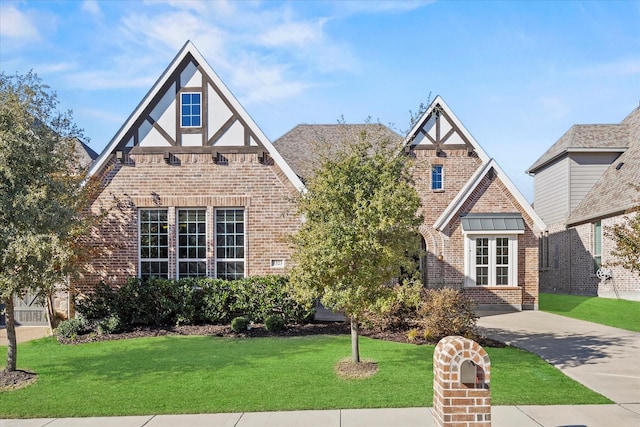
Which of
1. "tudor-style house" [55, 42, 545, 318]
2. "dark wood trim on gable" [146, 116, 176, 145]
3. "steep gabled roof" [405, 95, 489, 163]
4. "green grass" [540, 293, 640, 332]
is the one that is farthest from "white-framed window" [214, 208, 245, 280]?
"green grass" [540, 293, 640, 332]

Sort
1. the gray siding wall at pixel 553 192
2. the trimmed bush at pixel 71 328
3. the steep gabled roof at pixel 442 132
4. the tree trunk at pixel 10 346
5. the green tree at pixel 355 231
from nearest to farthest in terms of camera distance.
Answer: the green tree at pixel 355 231
the tree trunk at pixel 10 346
the trimmed bush at pixel 71 328
the steep gabled roof at pixel 442 132
the gray siding wall at pixel 553 192

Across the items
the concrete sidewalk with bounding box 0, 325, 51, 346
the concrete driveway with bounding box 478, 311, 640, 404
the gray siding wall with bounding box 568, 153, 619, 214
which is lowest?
the concrete sidewalk with bounding box 0, 325, 51, 346

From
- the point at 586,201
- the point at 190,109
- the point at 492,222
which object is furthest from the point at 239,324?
the point at 586,201

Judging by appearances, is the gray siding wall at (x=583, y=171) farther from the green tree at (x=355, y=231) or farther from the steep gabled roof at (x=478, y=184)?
the green tree at (x=355, y=231)

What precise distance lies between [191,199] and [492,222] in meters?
10.7

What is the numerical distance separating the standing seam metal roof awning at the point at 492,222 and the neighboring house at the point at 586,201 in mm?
5217

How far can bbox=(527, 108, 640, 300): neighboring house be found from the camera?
19.4m

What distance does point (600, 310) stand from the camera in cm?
1614

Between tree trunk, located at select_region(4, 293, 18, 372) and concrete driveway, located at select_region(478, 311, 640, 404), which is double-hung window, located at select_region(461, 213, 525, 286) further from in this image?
tree trunk, located at select_region(4, 293, 18, 372)

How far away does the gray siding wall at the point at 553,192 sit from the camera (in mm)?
23531

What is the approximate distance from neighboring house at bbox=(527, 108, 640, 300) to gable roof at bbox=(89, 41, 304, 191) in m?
14.6

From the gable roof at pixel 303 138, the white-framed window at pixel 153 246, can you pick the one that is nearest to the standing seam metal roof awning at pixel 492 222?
the gable roof at pixel 303 138

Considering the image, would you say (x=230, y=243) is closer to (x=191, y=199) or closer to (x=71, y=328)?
(x=191, y=199)

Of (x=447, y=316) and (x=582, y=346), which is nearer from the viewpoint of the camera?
(x=582, y=346)
